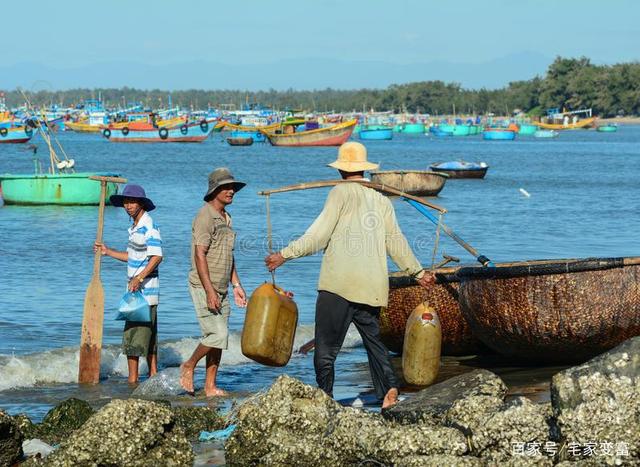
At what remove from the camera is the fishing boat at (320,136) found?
273ft

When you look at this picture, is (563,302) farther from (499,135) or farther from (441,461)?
(499,135)

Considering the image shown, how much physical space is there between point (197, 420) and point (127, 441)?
3.13 ft

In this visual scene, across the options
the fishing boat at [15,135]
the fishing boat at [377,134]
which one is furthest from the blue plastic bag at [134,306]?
the fishing boat at [377,134]

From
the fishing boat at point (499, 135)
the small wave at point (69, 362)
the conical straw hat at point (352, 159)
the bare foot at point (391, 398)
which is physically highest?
the conical straw hat at point (352, 159)

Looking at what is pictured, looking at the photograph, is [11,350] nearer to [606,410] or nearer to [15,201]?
[606,410]

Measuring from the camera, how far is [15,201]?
28.1 metres

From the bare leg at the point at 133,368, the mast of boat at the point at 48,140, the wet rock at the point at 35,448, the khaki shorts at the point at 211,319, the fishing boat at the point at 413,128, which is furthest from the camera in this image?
the fishing boat at the point at 413,128

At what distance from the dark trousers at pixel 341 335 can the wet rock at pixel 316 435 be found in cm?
43

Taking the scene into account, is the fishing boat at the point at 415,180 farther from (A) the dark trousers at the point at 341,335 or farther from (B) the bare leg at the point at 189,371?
(A) the dark trousers at the point at 341,335

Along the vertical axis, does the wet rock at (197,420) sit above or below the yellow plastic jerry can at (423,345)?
below

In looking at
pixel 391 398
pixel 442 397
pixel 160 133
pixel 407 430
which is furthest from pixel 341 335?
pixel 160 133

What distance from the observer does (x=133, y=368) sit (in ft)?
27.7

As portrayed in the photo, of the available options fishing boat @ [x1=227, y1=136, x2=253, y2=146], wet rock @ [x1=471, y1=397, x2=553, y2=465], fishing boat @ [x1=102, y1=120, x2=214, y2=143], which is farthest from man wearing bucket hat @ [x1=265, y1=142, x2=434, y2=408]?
fishing boat @ [x1=102, y1=120, x2=214, y2=143]

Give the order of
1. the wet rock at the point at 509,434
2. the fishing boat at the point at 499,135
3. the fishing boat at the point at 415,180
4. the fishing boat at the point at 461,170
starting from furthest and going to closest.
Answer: the fishing boat at the point at 499,135 < the fishing boat at the point at 461,170 < the fishing boat at the point at 415,180 < the wet rock at the point at 509,434
